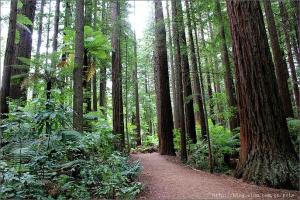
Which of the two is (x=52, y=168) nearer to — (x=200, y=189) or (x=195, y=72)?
(x=200, y=189)

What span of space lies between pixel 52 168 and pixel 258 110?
477 cm

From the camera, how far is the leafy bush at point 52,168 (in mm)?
4656

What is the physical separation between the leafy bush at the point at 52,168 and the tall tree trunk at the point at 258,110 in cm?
287

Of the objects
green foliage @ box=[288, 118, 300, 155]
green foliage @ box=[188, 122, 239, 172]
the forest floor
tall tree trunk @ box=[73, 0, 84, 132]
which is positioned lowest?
the forest floor

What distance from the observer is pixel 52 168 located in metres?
5.41

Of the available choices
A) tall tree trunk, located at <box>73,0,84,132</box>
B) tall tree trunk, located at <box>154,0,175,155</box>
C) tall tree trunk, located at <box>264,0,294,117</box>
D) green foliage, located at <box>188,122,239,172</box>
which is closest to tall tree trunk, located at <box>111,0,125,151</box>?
tall tree trunk, located at <box>154,0,175,155</box>

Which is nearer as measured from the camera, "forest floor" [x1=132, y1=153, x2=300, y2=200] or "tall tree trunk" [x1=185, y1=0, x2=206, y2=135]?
"forest floor" [x1=132, y1=153, x2=300, y2=200]

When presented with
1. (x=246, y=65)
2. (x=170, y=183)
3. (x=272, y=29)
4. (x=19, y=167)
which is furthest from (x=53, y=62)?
(x=272, y=29)

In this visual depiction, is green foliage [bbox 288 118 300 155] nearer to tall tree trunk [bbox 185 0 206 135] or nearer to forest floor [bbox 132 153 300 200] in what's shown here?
tall tree trunk [bbox 185 0 206 135]

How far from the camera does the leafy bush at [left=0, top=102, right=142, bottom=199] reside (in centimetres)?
466

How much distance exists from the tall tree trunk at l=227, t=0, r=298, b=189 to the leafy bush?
287 cm

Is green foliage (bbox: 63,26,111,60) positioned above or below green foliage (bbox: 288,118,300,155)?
above

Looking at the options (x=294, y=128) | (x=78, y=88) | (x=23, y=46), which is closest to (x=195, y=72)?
(x=294, y=128)

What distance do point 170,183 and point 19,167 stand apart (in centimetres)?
341
